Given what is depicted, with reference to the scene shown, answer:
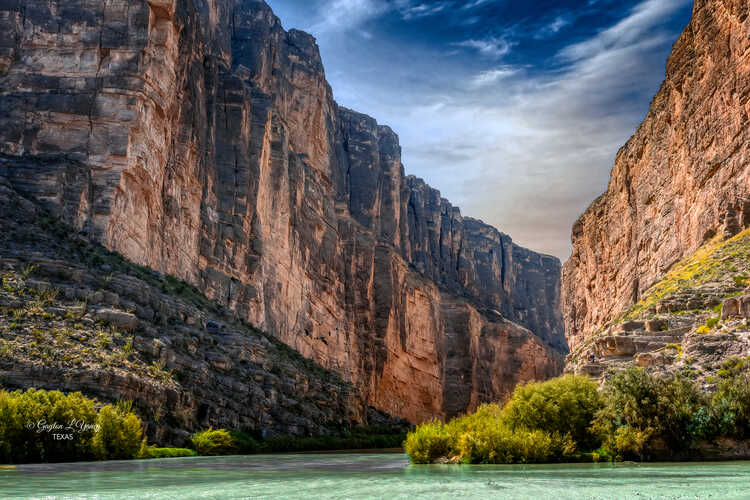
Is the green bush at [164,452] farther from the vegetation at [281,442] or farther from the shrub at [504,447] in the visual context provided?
the shrub at [504,447]

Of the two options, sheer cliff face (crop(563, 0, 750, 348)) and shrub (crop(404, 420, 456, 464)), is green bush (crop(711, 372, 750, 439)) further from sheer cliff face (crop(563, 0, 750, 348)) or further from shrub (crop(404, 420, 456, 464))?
sheer cliff face (crop(563, 0, 750, 348))

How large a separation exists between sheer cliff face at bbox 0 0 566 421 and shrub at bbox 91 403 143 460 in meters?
21.6

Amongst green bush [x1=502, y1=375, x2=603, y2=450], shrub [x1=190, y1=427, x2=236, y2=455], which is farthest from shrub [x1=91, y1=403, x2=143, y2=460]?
green bush [x1=502, y1=375, x2=603, y2=450]

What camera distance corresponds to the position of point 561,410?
32719 mm

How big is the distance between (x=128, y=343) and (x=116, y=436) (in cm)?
906

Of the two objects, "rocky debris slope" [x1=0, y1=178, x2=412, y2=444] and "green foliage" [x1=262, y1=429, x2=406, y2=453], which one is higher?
"rocky debris slope" [x1=0, y1=178, x2=412, y2=444]

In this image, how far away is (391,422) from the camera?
8950 cm

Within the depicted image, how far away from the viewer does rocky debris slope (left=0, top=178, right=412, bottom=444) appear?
38781 mm

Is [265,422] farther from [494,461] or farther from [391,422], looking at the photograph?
[391,422]

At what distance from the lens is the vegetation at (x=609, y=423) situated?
3028cm

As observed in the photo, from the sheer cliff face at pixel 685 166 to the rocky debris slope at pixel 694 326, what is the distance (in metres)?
4.46

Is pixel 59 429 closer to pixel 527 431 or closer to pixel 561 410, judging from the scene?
pixel 527 431

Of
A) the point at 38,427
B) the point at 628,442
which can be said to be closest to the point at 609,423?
the point at 628,442

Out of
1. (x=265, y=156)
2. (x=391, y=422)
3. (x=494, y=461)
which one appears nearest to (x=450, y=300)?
(x=391, y=422)
